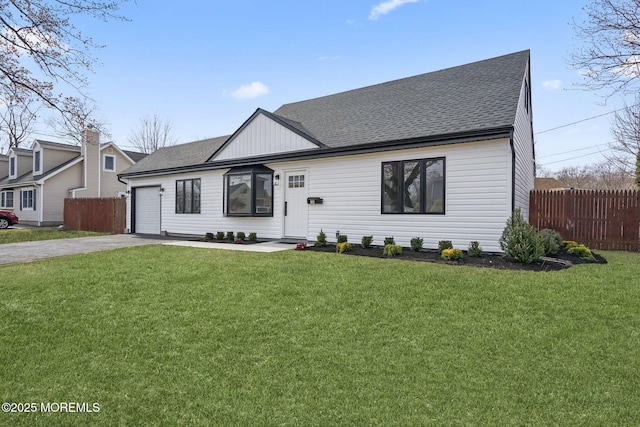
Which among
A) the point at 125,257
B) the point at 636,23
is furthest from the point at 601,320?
the point at 636,23

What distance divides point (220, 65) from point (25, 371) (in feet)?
52.4

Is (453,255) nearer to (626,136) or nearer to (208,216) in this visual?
(208,216)

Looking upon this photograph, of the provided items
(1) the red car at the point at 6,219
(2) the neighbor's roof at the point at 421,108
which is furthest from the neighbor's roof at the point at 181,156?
(1) the red car at the point at 6,219

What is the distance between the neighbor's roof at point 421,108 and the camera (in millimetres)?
8664

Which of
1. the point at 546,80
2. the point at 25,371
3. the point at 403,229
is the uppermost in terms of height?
Answer: the point at 546,80

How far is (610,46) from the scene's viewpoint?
10711 mm

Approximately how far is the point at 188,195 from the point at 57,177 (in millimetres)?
15629

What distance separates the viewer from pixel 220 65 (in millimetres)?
16500

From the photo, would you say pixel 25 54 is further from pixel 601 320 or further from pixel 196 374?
pixel 601 320

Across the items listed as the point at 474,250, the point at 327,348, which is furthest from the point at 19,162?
the point at 327,348

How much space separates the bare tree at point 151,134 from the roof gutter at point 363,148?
88.7ft

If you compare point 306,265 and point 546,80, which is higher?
point 546,80

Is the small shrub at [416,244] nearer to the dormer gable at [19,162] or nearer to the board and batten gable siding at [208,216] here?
the board and batten gable siding at [208,216]

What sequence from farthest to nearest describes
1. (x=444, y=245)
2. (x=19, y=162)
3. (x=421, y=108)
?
(x=19, y=162)
(x=421, y=108)
(x=444, y=245)
